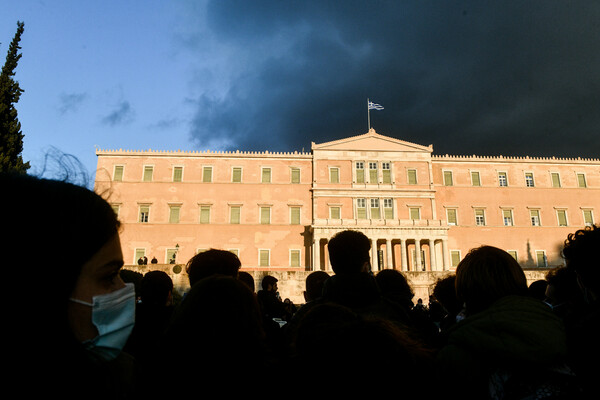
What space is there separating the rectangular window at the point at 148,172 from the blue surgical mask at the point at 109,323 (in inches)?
1419

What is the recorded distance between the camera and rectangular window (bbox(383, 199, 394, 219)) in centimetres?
3438

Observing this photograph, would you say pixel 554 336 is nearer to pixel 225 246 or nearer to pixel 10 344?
pixel 10 344

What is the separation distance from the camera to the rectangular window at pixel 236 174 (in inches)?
1411

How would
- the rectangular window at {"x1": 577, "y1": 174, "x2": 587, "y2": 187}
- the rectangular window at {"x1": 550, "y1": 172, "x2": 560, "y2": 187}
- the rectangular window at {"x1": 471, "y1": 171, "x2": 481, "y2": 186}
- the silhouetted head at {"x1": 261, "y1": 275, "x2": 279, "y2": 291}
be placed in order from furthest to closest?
the rectangular window at {"x1": 577, "y1": 174, "x2": 587, "y2": 187}, the rectangular window at {"x1": 550, "y1": 172, "x2": 560, "y2": 187}, the rectangular window at {"x1": 471, "y1": 171, "x2": 481, "y2": 186}, the silhouetted head at {"x1": 261, "y1": 275, "x2": 279, "y2": 291}

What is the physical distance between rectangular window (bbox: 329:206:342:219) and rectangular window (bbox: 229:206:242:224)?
8148 mm

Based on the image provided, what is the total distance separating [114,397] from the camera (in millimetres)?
1583

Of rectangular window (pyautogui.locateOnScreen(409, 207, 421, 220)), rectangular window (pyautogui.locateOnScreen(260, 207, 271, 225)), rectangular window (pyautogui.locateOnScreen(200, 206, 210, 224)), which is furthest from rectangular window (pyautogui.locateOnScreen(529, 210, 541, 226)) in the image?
rectangular window (pyautogui.locateOnScreen(200, 206, 210, 224))

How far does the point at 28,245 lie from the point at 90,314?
1.48ft

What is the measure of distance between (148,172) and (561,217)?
38.7m

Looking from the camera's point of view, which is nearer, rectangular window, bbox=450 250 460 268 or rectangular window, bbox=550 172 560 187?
rectangular window, bbox=450 250 460 268

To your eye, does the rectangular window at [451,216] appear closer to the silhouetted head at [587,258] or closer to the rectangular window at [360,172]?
the rectangular window at [360,172]

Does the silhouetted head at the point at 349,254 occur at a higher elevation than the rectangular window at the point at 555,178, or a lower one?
lower

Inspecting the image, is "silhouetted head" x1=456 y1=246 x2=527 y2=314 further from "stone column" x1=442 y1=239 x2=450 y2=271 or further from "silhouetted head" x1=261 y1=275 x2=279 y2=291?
"stone column" x1=442 y1=239 x2=450 y2=271

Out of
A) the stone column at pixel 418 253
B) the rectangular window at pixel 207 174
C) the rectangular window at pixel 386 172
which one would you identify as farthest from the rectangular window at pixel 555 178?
the rectangular window at pixel 207 174
